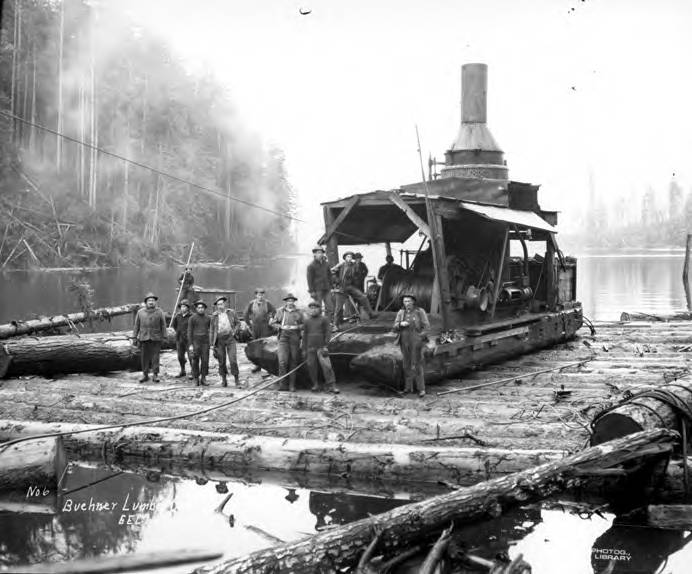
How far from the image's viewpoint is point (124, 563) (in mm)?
7738

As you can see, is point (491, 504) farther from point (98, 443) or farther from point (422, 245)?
point (422, 245)

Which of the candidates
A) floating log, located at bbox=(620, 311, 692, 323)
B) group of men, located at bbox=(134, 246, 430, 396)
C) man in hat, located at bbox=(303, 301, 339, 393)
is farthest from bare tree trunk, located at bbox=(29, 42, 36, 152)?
man in hat, located at bbox=(303, 301, 339, 393)

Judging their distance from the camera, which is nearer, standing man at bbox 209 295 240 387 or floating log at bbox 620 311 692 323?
standing man at bbox 209 295 240 387

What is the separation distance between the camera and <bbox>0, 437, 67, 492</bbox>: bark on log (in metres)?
9.69

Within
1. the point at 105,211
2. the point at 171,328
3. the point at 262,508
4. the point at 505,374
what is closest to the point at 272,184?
the point at 105,211

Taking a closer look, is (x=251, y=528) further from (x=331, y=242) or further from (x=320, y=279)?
(x=331, y=242)

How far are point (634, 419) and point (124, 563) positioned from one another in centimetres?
573

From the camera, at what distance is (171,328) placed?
2027 cm

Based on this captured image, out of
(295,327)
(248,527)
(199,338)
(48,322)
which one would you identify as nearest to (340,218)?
(295,327)

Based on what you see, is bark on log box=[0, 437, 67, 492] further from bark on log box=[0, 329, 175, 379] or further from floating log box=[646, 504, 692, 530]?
floating log box=[646, 504, 692, 530]

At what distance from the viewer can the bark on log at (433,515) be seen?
283 inches

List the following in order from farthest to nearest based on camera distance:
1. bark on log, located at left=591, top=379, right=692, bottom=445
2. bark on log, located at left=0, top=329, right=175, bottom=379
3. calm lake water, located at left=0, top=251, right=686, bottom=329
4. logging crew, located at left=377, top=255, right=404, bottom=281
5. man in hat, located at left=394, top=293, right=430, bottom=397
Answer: calm lake water, located at left=0, top=251, right=686, bottom=329
logging crew, located at left=377, top=255, right=404, bottom=281
bark on log, located at left=0, top=329, right=175, bottom=379
man in hat, located at left=394, top=293, right=430, bottom=397
bark on log, located at left=591, top=379, right=692, bottom=445

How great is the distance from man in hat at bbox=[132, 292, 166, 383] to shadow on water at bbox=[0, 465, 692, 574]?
457 centimetres

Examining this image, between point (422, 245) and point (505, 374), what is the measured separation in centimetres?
326
